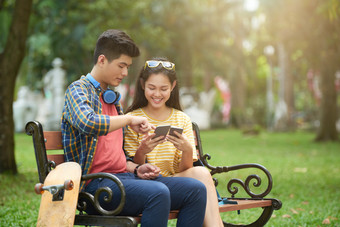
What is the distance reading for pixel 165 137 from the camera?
3207 mm

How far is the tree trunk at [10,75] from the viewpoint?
7574 mm

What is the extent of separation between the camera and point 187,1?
84.6ft

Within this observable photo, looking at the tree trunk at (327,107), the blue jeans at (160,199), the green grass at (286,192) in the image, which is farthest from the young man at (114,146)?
the tree trunk at (327,107)

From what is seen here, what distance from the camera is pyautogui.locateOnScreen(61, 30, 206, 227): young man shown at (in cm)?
287

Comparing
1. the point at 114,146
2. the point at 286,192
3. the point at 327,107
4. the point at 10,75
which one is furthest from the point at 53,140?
the point at 327,107

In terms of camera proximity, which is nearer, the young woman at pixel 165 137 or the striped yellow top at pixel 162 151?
the young woman at pixel 165 137

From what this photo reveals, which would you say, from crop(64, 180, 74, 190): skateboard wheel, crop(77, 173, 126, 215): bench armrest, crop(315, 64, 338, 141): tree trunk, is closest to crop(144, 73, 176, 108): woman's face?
crop(77, 173, 126, 215): bench armrest

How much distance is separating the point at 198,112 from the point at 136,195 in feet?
102

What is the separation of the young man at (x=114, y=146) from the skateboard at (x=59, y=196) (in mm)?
257

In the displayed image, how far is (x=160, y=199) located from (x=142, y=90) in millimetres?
1067

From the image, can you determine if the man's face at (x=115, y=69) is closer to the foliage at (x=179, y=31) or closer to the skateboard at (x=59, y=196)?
the skateboard at (x=59, y=196)

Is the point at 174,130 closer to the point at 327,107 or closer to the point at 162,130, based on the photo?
the point at 162,130

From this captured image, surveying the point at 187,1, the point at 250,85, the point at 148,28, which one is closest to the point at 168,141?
A: the point at 148,28

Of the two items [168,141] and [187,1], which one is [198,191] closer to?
[168,141]
